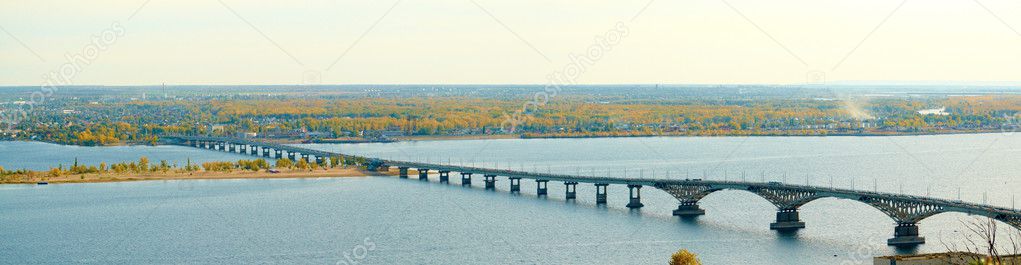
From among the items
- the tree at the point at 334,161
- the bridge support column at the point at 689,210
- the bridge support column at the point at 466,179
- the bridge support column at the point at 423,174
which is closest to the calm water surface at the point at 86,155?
the tree at the point at 334,161

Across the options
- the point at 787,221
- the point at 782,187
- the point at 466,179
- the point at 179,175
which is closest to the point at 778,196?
the point at 782,187

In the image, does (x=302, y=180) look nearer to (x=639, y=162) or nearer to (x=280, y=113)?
(x=639, y=162)

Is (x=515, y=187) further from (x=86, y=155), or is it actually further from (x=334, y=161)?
(x=86, y=155)

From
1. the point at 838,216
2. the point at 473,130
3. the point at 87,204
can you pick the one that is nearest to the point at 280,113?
the point at 473,130

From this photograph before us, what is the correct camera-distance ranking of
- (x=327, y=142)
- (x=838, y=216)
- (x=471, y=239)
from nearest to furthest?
(x=471, y=239) → (x=838, y=216) → (x=327, y=142)

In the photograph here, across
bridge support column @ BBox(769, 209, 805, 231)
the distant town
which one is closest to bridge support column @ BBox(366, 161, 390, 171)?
bridge support column @ BBox(769, 209, 805, 231)

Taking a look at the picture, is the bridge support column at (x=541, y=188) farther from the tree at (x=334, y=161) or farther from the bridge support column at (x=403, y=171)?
the tree at (x=334, y=161)
